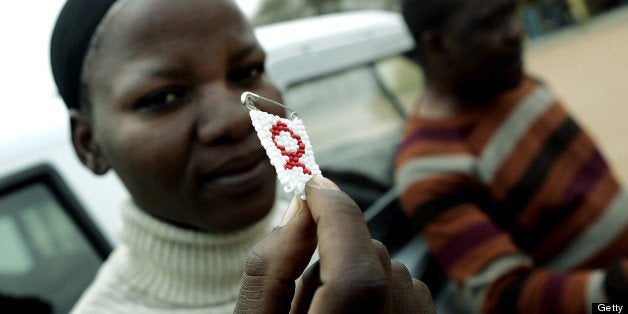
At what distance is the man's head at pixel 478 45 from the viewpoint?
7.64ft

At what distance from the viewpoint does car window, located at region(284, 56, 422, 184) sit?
9.98 feet

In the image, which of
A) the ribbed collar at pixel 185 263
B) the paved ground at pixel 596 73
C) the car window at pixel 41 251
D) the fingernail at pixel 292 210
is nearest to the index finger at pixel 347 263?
the fingernail at pixel 292 210

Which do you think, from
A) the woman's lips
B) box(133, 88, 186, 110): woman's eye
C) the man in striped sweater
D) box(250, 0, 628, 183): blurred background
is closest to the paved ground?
box(250, 0, 628, 183): blurred background

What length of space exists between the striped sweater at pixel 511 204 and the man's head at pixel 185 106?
40.0 inches

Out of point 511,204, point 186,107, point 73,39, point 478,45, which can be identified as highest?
point 73,39

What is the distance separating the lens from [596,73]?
11.9m

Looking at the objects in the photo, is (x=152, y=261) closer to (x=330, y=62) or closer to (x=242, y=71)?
(x=242, y=71)

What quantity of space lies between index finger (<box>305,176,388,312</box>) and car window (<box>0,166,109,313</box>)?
1.62 metres

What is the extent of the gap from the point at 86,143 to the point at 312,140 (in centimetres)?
162

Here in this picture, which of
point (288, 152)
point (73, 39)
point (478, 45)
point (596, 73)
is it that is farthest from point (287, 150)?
point (596, 73)

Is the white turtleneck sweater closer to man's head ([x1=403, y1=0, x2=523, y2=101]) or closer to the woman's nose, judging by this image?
the woman's nose

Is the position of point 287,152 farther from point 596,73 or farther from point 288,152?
point 596,73

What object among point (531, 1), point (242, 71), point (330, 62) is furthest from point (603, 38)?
point (242, 71)

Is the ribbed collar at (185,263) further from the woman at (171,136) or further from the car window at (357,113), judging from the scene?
the car window at (357,113)
